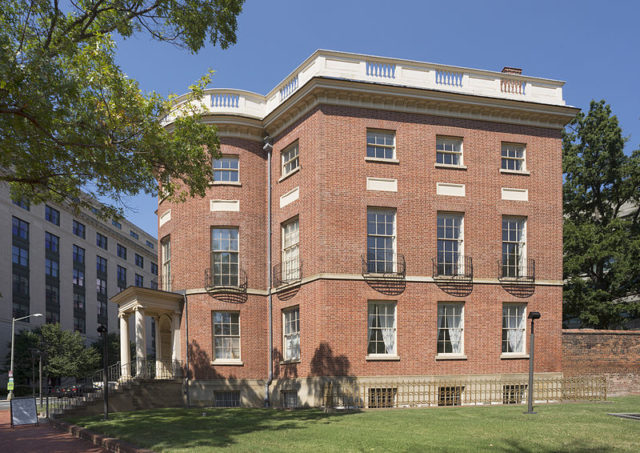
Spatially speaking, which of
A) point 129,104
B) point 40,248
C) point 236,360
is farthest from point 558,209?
point 40,248

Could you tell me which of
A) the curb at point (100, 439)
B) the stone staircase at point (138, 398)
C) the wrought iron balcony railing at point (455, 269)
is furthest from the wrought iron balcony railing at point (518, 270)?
the curb at point (100, 439)

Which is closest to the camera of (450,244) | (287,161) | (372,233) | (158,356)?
(372,233)

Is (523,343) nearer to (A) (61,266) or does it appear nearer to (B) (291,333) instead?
(B) (291,333)

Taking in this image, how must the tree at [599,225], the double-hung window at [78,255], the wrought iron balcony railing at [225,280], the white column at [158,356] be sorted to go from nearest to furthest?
the wrought iron balcony railing at [225,280], the white column at [158,356], the tree at [599,225], the double-hung window at [78,255]

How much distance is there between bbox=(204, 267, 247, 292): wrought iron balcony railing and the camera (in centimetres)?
2673

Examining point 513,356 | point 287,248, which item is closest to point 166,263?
point 287,248

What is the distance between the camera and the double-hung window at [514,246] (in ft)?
82.9

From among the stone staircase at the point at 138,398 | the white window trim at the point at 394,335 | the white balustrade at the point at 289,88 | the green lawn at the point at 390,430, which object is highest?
the white balustrade at the point at 289,88

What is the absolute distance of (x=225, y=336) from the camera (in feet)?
88.0

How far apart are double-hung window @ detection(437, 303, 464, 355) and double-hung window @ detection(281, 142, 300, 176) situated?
8280mm

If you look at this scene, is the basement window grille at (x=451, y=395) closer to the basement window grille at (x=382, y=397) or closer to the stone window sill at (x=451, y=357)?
the stone window sill at (x=451, y=357)

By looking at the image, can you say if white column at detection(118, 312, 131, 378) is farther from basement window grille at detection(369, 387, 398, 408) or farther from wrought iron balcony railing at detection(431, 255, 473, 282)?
wrought iron balcony railing at detection(431, 255, 473, 282)

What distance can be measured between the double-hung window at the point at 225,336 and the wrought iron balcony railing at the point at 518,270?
1134 centimetres

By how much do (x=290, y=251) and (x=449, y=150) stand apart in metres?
7.72
